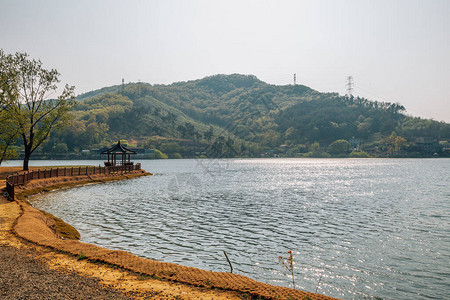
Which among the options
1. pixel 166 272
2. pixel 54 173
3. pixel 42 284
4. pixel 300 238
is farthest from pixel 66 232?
pixel 54 173

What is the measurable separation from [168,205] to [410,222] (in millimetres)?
24122

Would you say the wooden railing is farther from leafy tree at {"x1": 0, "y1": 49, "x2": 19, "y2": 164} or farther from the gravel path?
the gravel path

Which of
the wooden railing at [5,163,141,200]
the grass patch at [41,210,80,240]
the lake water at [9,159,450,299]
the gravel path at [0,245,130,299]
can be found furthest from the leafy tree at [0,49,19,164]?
the gravel path at [0,245,130,299]

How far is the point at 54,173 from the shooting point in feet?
173

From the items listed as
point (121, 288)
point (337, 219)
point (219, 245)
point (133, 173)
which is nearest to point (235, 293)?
point (121, 288)

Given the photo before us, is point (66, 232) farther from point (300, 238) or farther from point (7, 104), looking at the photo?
point (7, 104)

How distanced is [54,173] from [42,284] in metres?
47.9

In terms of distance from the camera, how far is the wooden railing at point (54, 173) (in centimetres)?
3322

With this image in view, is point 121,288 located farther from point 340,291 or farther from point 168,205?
point 168,205

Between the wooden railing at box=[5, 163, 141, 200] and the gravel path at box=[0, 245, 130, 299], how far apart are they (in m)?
22.5

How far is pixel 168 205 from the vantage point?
36.5 metres

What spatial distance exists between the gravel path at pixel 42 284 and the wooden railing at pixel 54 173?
22498mm

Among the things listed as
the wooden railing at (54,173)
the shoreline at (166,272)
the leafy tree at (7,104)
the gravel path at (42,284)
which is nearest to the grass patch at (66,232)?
the shoreline at (166,272)

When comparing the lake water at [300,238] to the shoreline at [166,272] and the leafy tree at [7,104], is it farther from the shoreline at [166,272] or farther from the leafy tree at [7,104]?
→ the leafy tree at [7,104]
